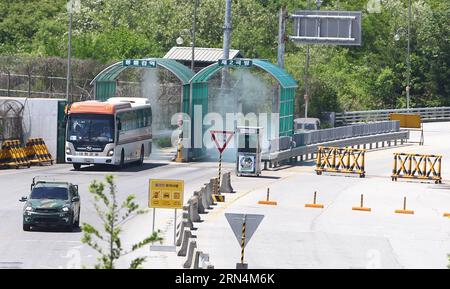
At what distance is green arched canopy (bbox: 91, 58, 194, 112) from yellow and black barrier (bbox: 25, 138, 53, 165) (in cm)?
551

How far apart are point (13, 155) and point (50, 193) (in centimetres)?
1950

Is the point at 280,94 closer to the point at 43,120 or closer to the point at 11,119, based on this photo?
the point at 43,120

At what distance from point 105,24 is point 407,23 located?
25321 millimetres

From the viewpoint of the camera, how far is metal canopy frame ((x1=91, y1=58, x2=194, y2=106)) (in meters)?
59.4

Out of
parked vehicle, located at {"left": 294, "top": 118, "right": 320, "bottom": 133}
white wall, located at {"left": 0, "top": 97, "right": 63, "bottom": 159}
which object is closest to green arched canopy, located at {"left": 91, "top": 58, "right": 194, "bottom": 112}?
white wall, located at {"left": 0, "top": 97, "right": 63, "bottom": 159}

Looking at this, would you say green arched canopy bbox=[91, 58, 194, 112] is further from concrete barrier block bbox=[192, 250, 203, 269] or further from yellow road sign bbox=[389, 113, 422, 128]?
concrete barrier block bbox=[192, 250, 203, 269]

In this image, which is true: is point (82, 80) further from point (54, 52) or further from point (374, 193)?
point (374, 193)

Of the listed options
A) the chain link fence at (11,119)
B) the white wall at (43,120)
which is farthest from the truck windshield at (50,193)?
the white wall at (43,120)

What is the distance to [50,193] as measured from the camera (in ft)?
112

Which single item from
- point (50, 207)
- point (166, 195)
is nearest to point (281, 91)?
point (50, 207)

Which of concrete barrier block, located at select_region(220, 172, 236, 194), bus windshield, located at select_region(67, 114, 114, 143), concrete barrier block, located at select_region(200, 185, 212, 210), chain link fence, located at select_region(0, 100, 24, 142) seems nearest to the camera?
concrete barrier block, located at select_region(200, 185, 212, 210)

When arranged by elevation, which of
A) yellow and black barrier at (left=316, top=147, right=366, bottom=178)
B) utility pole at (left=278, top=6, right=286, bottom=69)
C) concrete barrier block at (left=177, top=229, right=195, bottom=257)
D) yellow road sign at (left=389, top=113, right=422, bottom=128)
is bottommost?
concrete barrier block at (left=177, top=229, right=195, bottom=257)

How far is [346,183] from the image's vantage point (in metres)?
52.1

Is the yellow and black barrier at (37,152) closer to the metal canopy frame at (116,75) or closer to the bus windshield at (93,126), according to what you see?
the bus windshield at (93,126)
